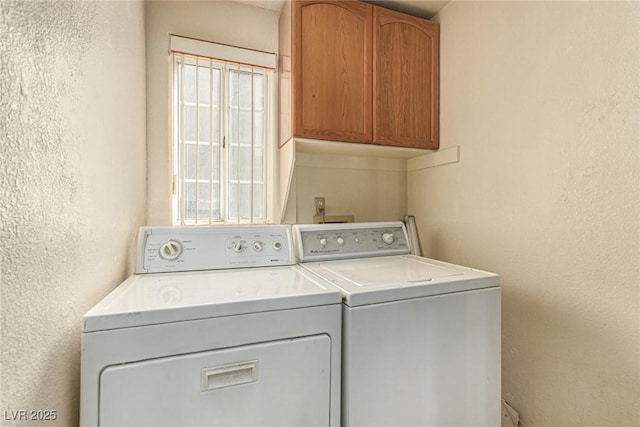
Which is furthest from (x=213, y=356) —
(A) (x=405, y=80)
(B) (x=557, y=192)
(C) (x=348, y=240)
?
(A) (x=405, y=80)

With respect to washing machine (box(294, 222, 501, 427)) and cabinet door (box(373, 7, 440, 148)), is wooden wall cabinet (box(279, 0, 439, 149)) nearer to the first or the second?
cabinet door (box(373, 7, 440, 148))

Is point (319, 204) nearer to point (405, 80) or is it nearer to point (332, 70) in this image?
point (332, 70)

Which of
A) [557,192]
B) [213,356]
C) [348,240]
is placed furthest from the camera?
[348,240]

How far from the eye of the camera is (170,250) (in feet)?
4.02

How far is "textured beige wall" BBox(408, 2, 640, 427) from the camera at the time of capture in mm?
995

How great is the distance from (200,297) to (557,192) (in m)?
1.40

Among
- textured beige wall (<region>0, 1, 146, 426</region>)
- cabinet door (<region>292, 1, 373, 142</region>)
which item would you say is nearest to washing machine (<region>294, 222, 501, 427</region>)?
textured beige wall (<region>0, 1, 146, 426</region>)

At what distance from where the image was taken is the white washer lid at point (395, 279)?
0.94 meters

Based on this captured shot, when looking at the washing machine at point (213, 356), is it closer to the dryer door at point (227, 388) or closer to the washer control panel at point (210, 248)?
the dryer door at point (227, 388)

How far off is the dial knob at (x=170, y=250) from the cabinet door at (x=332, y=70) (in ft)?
2.60

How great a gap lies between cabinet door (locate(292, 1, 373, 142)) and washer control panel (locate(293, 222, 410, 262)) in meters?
0.50

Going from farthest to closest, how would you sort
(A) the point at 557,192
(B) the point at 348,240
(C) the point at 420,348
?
(B) the point at 348,240, (A) the point at 557,192, (C) the point at 420,348

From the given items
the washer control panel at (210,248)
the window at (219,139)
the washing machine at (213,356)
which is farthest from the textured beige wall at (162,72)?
the washing machine at (213,356)

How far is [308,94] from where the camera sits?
155 cm
